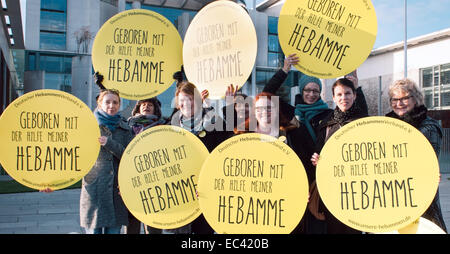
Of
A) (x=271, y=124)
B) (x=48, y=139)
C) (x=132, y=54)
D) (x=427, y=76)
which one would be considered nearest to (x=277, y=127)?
(x=271, y=124)

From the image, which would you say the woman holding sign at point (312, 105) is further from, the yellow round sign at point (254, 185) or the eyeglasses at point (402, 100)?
the yellow round sign at point (254, 185)

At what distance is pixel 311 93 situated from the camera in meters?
2.79

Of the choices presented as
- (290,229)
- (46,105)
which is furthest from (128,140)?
(290,229)

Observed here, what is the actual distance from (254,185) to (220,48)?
1052mm

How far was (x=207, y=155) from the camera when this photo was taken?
8.48 feet

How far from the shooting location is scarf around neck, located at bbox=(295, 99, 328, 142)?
9.11 feet

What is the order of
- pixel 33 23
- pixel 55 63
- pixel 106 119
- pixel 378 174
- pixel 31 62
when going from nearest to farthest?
pixel 378 174 < pixel 106 119 < pixel 33 23 < pixel 31 62 < pixel 55 63

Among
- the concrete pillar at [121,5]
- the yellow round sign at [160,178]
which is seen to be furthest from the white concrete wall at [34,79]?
the yellow round sign at [160,178]

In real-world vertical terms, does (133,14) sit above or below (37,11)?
below

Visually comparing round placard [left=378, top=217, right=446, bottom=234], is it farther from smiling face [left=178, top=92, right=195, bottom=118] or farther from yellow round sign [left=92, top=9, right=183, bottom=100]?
yellow round sign [left=92, top=9, right=183, bottom=100]

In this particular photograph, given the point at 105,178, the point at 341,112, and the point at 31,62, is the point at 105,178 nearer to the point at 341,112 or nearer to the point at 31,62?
the point at 341,112

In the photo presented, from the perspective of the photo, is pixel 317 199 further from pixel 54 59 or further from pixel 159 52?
pixel 54 59

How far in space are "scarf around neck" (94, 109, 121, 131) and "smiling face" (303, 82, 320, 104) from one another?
1468 millimetres

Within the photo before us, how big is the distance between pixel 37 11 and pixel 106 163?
2.50 meters
